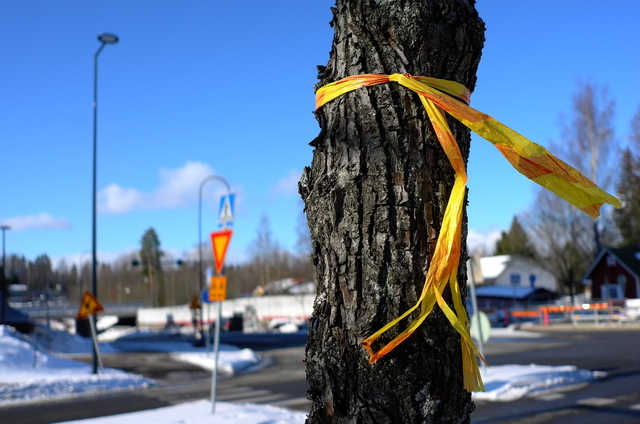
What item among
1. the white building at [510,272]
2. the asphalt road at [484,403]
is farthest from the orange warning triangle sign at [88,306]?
the white building at [510,272]

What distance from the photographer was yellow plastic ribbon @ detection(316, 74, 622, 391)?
205 cm

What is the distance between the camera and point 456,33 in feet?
7.34

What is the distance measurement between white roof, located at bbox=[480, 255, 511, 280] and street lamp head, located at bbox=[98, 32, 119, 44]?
50616mm

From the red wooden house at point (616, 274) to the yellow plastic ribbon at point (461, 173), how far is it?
42933 millimetres

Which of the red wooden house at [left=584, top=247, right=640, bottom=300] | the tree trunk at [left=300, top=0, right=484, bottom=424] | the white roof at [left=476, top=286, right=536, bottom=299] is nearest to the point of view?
the tree trunk at [left=300, top=0, right=484, bottom=424]

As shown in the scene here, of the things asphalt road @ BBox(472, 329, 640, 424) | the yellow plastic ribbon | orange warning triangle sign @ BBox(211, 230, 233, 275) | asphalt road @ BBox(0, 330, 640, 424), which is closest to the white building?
asphalt road @ BBox(0, 330, 640, 424)

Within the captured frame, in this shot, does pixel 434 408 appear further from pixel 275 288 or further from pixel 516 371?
pixel 275 288

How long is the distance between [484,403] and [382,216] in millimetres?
8510

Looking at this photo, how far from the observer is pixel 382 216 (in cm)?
204

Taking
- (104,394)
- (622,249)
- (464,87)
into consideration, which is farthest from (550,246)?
(464,87)

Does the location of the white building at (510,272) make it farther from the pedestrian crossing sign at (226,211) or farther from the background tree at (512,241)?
the pedestrian crossing sign at (226,211)

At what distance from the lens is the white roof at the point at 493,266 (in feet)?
210

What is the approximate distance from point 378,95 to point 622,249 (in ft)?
150

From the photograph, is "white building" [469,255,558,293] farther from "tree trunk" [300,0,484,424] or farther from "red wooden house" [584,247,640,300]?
"tree trunk" [300,0,484,424]
